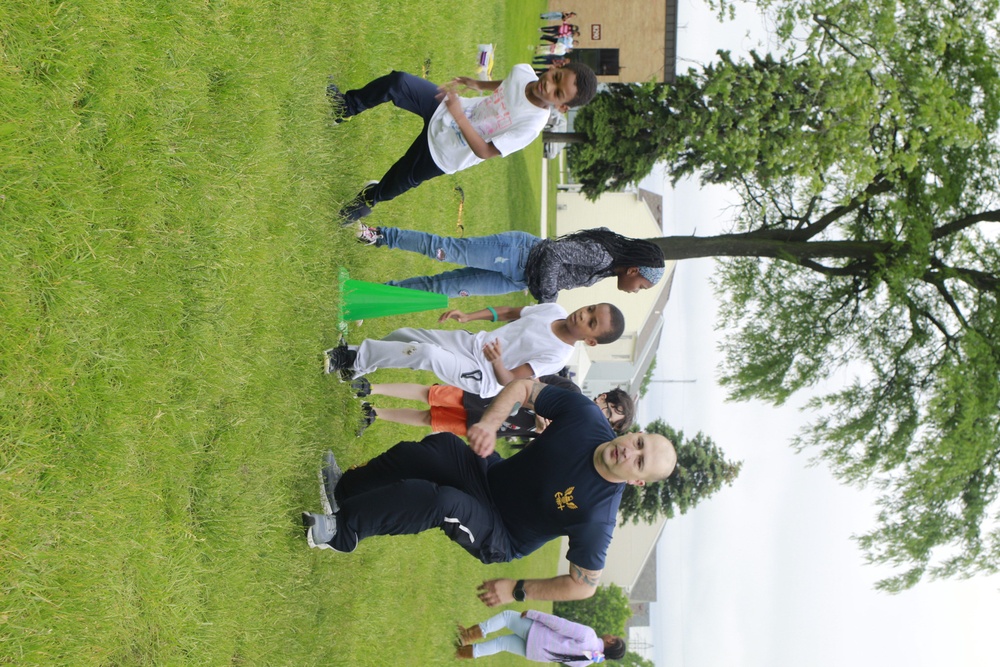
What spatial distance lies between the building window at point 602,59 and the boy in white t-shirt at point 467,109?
21403 mm

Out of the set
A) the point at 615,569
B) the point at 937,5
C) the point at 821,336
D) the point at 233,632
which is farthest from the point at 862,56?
the point at 615,569

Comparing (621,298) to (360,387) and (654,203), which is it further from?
(360,387)

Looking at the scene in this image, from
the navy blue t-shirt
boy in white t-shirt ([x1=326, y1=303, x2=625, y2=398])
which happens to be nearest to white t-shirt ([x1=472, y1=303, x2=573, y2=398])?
boy in white t-shirt ([x1=326, y1=303, x2=625, y2=398])

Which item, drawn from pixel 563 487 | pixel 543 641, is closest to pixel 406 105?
pixel 563 487

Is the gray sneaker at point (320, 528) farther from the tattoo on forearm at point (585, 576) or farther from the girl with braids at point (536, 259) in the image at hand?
the girl with braids at point (536, 259)

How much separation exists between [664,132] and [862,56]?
346 inches

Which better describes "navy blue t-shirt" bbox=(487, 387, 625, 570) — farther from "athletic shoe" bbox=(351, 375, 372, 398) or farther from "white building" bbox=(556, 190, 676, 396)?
"white building" bbox=(556, 190, 676, 396)

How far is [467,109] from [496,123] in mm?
445

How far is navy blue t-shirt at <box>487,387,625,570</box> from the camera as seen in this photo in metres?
5.39

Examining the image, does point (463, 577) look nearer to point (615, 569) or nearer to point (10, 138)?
point (10, 138)

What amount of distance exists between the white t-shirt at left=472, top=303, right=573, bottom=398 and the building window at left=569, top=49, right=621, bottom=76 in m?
22.1

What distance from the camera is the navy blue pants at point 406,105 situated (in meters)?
6.40

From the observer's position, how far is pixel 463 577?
38.0 feet

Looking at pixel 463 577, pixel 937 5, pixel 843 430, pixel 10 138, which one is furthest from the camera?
pixel 843 430
